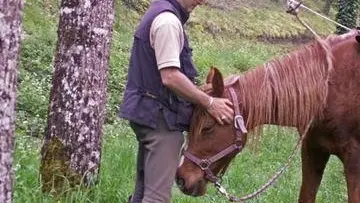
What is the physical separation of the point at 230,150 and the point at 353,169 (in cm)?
99

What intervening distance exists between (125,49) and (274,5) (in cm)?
1443

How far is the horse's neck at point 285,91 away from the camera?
13.3ft

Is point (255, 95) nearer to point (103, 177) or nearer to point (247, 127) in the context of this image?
point (247, 127)

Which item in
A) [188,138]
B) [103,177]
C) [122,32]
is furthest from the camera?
[122,32]

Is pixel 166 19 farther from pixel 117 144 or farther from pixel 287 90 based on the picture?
pixel 117 144

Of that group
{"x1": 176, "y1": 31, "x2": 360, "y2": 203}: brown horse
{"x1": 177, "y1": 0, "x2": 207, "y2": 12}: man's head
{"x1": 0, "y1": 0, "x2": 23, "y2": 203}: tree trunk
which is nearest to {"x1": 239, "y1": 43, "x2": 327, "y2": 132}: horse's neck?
{"x1": 176, "y1": 31, "x2": 360, "y2": 203}: brown horse

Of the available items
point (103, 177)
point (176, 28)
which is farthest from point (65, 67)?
point (176, 28)

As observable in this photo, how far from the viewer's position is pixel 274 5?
86.8ft

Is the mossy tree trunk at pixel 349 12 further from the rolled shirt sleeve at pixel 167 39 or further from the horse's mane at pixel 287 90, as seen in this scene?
the rolled shirt sleeve at pixel 167 39

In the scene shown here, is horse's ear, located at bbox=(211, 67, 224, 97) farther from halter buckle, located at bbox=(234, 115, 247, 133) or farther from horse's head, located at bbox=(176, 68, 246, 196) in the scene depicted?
halter buckle, located at bbox=(234, 115, 247, 133)

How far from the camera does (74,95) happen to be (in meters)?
4.71

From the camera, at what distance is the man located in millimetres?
3639

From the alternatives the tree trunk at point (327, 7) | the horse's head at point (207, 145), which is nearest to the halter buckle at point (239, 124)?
the horse's head at point (207, 145)

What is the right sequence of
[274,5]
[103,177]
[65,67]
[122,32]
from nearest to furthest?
1. [65,67]
2. [103,177]
3. [122,32]
4. [274,5]
